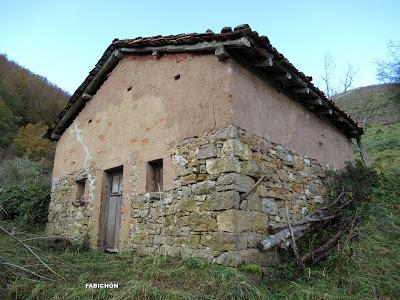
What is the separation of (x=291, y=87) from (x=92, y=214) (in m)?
5.22

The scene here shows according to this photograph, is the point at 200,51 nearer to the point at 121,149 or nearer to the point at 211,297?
the point at 121,149

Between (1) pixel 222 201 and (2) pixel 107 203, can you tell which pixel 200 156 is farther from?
(2) pixel 107 203

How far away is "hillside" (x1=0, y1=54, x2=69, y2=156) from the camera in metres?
25.3

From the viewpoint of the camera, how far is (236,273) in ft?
13.4

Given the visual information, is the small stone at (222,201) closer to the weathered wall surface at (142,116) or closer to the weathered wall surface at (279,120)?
the weathered wall surface at (142,116)

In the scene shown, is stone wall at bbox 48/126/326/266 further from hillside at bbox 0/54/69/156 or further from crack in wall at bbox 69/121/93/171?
hillside at bbox 0/54/69/156

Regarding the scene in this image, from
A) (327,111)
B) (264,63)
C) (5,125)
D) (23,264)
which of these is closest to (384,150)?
(327,111)

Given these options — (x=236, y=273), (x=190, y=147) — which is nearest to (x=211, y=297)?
(x=236, y=273)

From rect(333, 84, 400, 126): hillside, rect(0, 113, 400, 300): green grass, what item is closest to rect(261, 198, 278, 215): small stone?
rect(0, 113, 400, 300): green grass

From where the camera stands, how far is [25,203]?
1002cm

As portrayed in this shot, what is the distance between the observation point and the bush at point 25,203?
971 cm

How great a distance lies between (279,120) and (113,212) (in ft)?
13.4

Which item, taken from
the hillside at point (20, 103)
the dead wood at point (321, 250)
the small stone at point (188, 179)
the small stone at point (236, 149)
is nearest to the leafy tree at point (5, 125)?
the hillside at point (20, 103)

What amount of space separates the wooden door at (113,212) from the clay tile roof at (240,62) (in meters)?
2.88
